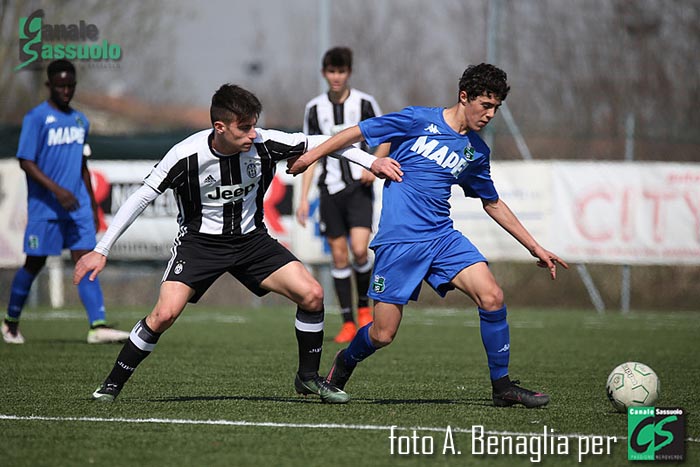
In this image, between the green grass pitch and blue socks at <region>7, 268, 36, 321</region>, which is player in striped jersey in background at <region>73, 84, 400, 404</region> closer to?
the green grass pitch

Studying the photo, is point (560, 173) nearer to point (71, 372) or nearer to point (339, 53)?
point (339, 53)

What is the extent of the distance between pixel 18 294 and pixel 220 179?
4285 mm

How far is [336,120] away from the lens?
10.1 m

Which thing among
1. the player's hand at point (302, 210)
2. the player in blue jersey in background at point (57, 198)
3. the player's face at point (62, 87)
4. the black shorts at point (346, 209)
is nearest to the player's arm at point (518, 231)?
the black shorts at point (346, 209)

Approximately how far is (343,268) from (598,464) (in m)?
6.07

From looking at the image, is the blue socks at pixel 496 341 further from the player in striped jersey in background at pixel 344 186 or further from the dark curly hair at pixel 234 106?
the player in striped jersey in background at pixel 344 186

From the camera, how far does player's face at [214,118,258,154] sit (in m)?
5.87

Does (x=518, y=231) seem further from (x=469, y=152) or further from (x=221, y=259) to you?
(x=221, y=259)

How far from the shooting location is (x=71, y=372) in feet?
25.0

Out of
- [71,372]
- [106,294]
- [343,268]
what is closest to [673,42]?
[106,294]

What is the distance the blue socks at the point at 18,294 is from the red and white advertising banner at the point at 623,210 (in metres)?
7.19

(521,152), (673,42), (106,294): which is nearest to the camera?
(521,152)

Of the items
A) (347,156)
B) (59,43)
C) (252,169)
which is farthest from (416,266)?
(59,43)

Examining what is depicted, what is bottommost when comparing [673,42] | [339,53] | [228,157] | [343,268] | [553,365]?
[553,365]
